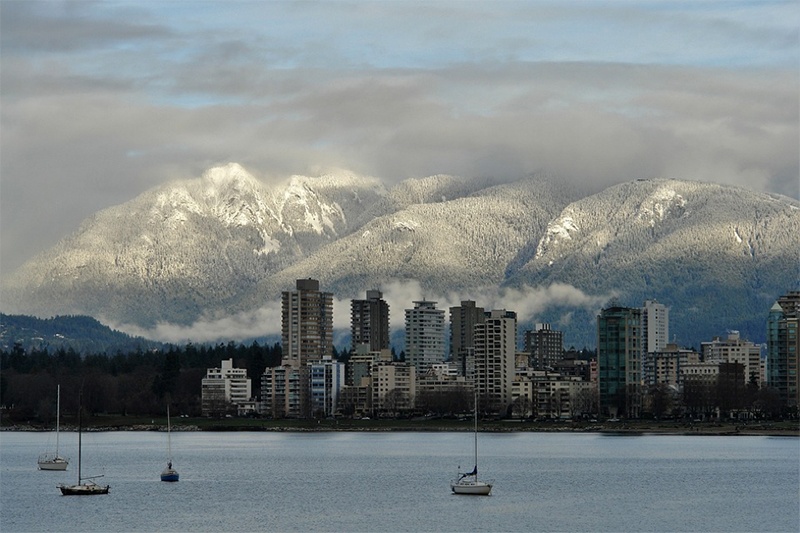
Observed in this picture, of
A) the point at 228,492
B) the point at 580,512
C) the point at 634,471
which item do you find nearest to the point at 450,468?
the point at 634,471

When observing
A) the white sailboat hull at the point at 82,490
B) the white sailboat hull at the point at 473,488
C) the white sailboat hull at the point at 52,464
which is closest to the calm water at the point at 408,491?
the white sailboat hull at the point at 82,490

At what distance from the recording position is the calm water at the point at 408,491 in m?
91.6

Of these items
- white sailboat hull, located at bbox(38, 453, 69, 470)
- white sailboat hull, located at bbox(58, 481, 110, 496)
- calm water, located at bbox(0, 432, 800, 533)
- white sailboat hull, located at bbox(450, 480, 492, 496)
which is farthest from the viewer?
white sailboat hull, located at bbox(38, 453, 69, 470)

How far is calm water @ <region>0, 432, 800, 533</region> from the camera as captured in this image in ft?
301

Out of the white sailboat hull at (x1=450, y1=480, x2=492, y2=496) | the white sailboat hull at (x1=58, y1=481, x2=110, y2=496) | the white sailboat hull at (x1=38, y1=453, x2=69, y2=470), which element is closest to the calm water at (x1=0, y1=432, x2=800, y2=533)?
the white sailboat hull at (x1=58, y1=481, x2=110, y2=496)

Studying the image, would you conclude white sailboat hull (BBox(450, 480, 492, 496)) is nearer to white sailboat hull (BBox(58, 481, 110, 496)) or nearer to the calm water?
the calm water

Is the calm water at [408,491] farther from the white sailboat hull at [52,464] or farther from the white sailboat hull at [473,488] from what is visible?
the white sailboat hull at [52,464]

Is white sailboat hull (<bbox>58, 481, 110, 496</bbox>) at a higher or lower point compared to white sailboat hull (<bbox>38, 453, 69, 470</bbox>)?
lower

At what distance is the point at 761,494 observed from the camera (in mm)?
110688

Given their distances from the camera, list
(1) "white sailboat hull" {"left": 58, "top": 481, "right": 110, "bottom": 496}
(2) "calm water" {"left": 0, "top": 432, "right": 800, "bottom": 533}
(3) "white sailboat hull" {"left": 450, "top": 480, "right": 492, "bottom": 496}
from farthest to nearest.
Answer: (1) "white sailboat hull" {"left": 58, "top": 481, "right": 110, "bottom": 496} < (3) "white sailboat hull" {"left": 450, "top": 480, "right": 492, "bottom": 496} < (2) "calm water" {"left": 0, "top": 432, "right": 800, "bottom": 533}

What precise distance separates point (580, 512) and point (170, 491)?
30145 mm

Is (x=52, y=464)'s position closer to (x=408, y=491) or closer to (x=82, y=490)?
(x=82, y=490)

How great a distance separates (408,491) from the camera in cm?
11181

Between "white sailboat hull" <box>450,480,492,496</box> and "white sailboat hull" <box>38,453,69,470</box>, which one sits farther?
"white sailboat hull" <box>38,453,69,470</box>
